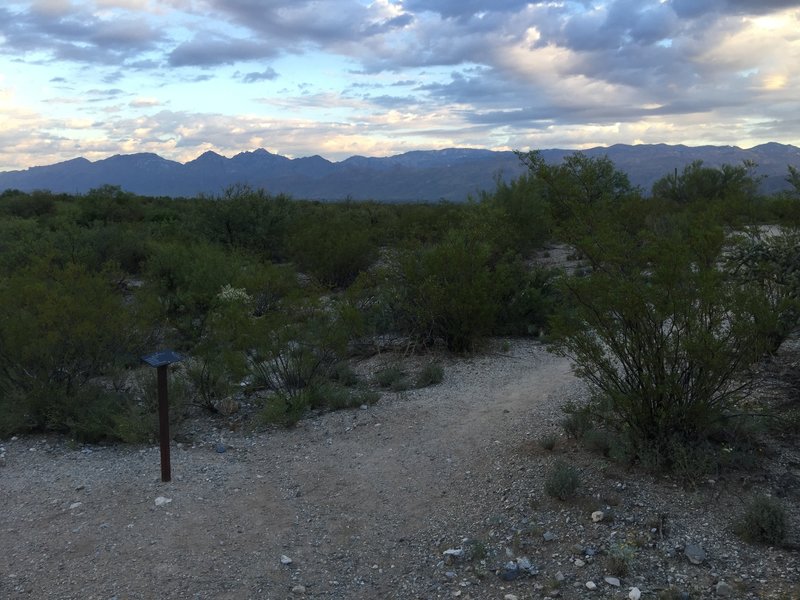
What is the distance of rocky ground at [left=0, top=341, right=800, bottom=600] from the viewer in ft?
15.8

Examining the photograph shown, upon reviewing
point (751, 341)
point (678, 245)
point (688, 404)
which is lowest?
point (688, 404)

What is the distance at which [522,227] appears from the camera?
25047mm

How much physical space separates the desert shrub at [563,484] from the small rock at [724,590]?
1455 mm

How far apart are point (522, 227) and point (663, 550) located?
68.2ft

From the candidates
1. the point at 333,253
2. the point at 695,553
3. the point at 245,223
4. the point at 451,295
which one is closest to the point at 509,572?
the point at 695,553

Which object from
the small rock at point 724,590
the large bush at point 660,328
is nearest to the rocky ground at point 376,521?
the small rock at point 724,590

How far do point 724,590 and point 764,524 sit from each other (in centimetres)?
76

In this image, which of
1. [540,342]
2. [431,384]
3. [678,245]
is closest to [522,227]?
[540,342]

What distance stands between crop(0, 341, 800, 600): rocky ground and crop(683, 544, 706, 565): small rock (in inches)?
0.6

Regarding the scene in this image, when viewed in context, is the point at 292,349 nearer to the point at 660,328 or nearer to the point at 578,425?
the point at 578,425

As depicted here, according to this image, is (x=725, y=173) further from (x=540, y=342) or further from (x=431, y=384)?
(x=431, y=384)

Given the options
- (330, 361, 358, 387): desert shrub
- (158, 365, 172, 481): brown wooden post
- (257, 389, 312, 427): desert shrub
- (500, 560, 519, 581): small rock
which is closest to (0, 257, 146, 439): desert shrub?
(158, 365, 172, 481): brown wooden post

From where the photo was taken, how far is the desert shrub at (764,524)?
489 centimetres

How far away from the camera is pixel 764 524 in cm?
491
